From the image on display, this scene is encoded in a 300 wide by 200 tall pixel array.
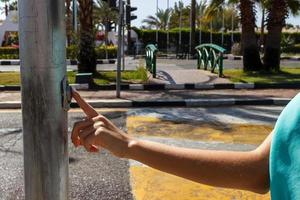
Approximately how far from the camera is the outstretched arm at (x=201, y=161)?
151 centimetres

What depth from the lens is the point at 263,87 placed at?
42.8 feet

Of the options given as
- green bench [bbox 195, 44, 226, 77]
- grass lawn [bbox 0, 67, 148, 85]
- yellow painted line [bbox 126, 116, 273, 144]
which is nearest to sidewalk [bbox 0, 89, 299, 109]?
grass lawn [bbox 0, 67, 148, 85]

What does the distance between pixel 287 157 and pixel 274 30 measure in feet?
53.9

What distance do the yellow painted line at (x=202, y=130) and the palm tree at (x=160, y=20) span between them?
63844 millimetres

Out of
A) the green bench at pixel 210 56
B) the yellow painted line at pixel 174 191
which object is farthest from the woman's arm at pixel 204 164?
the green bench at pixel 210 56

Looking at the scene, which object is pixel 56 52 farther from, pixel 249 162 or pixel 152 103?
pixel 152 103

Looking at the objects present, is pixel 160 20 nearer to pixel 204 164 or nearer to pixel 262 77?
pixel 262 77

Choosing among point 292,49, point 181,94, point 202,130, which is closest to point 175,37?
point 292,49

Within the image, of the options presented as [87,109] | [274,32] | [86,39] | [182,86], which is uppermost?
[274,32]

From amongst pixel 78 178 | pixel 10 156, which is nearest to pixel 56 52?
pixel 78 178

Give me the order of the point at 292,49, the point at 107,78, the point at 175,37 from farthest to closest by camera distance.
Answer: the point at 175,37
the point at 292,49
the point at 107,78

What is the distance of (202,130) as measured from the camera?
7461 mm

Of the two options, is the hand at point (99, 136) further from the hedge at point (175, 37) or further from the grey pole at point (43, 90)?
the hedge at point (175, 37)

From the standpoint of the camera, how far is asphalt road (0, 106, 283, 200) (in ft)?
15.3
